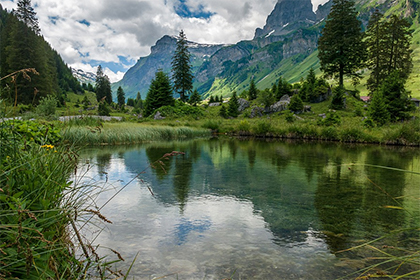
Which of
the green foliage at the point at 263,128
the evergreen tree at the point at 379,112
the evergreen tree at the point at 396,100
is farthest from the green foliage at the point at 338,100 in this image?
the green foliage at the point at 263,128

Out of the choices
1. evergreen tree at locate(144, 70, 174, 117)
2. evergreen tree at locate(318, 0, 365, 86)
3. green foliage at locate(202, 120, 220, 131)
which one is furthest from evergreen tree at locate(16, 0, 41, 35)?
evergreen tree at locate(318, 0, 365, 86)

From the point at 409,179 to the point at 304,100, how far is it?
28.7m

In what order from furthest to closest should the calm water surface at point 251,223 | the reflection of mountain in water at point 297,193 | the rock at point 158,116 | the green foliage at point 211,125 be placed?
the rock at point 158,116 < the green foliage at point 211,125 < the reflection of mountain in water at point 297,193 < the calm water surface at point 251,223

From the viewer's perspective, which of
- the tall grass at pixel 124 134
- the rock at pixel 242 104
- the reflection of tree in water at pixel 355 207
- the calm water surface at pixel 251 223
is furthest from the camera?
the rock at pixel 242 104

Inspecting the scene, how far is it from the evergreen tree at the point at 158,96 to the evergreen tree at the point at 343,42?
23230 millimetres

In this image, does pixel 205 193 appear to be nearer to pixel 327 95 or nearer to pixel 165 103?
pixel 327 95

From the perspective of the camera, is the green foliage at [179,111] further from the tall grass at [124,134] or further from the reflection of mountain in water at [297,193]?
the reflection of mountain in water at [297,193]

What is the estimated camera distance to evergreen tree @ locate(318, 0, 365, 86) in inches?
1315

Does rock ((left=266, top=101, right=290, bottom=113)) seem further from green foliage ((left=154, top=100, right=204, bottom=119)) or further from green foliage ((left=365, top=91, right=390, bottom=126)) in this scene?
green foliage ((left=365, top=91, right=390, bottom=126))

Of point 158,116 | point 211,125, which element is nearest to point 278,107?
point 211,125

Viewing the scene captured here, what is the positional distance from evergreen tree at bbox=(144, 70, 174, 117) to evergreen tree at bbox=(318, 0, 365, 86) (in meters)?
23.2

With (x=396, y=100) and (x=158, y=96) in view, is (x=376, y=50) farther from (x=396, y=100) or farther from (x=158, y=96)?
(x=158, y=96)

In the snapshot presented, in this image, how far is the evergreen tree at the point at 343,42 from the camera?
110ft

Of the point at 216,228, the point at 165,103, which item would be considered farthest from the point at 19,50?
the point at 216,228
